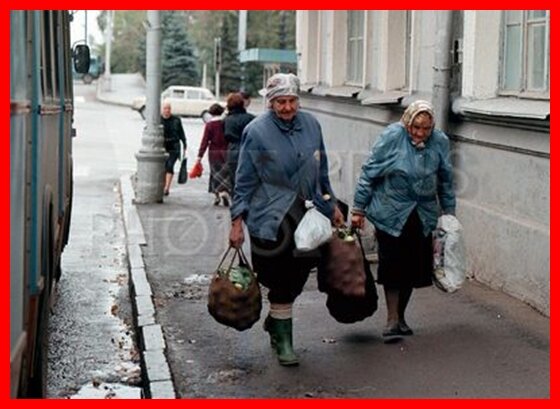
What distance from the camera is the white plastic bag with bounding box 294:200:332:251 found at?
6.49m

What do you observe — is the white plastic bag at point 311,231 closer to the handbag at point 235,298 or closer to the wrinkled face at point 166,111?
the handbag at point 235,298

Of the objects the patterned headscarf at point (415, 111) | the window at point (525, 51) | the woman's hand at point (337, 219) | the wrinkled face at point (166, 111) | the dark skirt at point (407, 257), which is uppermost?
the window at point (525, 51)

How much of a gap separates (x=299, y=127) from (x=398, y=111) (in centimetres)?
482

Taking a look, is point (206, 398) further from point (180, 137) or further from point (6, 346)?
point (180, 137)

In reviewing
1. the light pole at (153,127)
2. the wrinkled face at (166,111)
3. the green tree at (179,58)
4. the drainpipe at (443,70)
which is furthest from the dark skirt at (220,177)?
the green tree at (179,58)

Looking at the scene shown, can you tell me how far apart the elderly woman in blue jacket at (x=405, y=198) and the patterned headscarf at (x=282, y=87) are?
2.89 feet

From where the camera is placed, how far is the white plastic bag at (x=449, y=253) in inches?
286

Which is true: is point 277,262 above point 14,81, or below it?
below

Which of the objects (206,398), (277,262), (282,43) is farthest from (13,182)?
(282,43)

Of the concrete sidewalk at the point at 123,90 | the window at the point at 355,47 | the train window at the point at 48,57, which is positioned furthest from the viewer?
the concrete sidewalk at the point at 123,90

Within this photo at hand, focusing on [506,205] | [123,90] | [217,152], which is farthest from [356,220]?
[123,90]

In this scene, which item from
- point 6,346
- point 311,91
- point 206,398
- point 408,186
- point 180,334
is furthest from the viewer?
point 311,91

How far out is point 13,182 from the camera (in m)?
4.02

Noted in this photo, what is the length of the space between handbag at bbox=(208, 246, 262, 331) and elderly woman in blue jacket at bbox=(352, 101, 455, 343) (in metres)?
0.99
